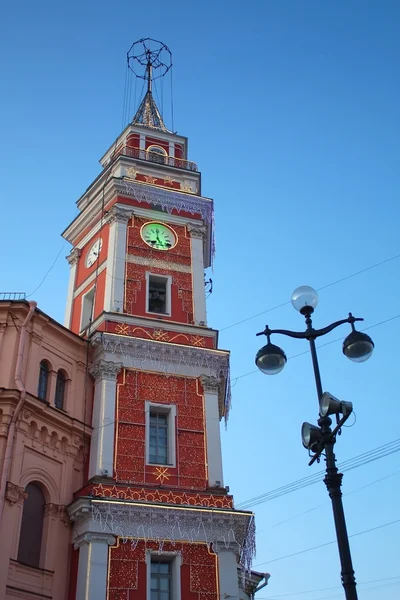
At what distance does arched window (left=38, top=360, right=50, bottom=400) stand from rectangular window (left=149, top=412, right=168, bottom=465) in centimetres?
375

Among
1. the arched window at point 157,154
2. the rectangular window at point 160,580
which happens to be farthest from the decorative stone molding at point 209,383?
the arched window at point 157,154

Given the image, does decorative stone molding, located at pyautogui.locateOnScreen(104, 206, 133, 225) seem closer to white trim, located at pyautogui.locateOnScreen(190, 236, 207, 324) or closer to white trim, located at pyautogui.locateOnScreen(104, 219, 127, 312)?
white trim, located at pyautogui.locateOnScreen(104, 219, 127, 312)

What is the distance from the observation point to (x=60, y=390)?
83.0 ft

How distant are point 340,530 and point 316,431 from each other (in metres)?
1.58

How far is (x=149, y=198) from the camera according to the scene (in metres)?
31.3

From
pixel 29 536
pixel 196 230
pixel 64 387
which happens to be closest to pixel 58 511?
pixel 29 536

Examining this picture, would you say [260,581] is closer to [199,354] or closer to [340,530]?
[199,354]

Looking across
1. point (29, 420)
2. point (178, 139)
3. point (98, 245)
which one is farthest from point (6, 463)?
point (178, 139)

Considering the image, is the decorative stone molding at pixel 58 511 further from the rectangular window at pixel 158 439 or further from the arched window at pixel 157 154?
the arched window at pixel 157 154

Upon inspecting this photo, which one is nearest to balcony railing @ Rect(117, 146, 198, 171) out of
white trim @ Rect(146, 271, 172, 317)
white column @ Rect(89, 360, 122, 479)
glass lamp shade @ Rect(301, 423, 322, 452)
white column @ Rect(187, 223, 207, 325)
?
white column @ Rect(187, 223, 207, 325)

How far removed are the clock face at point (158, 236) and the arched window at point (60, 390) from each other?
23.7 ft

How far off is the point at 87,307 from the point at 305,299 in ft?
61.9

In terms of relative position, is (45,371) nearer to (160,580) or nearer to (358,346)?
(160,580)

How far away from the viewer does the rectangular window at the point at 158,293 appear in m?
28.8
